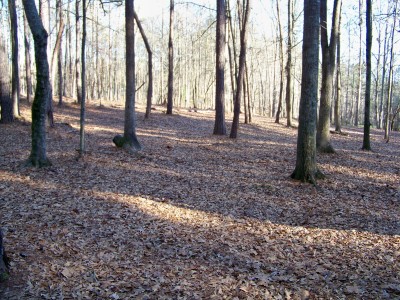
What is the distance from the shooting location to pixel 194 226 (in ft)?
21.5

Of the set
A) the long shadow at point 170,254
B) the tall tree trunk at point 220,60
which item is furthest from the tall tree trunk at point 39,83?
the tall tree trunk at point 220,60

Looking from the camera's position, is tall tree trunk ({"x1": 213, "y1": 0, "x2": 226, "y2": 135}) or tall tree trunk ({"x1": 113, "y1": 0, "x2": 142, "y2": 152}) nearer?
tall tree trunk ({"x1": 113, "y1": 0, "x2": 142, "y2": 152})

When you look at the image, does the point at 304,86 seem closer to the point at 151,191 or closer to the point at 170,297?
the point at 151,191

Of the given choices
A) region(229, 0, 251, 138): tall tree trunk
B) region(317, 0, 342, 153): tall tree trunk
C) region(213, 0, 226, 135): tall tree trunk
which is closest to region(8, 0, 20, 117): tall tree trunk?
region(213, 0, 226, 135): tall tree trunk

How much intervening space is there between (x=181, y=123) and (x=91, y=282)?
55.9 ft

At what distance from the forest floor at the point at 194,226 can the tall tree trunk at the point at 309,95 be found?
24.8 inches

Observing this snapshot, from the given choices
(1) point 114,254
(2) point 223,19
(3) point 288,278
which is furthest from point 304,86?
(2) point 223,19

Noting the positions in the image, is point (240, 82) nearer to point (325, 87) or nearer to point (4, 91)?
point (325, 87)

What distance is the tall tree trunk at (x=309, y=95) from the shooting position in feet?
29.0

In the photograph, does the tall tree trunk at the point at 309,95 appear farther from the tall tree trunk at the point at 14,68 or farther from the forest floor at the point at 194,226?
the tall tree trunk at the point at 14,68

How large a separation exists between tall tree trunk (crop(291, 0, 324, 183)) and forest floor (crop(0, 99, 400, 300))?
63 centimetres

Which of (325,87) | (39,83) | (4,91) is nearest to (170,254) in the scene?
(39,83)

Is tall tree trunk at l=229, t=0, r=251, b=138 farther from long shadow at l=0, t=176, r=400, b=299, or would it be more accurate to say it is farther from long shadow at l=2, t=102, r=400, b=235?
long shadow at l=0, t=176, r=400, b=299

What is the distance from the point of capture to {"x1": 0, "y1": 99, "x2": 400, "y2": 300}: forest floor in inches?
177
